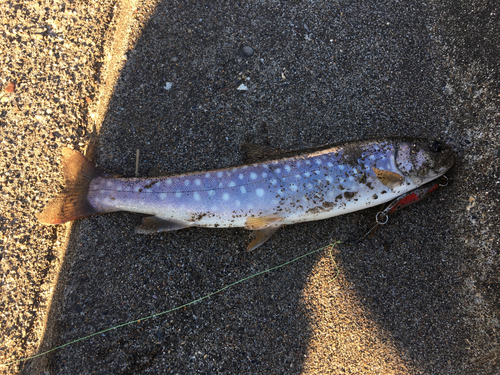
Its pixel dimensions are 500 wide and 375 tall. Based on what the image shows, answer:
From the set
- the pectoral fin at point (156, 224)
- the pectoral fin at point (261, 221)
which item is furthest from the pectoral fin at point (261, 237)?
the pectoral fin at point (156, 224)

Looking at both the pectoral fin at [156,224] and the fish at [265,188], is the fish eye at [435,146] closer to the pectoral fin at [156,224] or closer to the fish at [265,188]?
the fish at [265,188]

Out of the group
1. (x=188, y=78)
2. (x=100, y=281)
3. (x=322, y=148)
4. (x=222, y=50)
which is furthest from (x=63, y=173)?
(x=322, y=148)

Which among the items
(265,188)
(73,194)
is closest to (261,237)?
(265,188)

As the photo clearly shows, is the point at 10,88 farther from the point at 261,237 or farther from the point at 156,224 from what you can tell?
the point at 261,237

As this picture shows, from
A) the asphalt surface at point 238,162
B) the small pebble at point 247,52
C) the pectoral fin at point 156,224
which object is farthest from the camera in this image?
the small pebble at point 247,52

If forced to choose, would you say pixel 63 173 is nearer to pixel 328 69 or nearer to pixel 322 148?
pixel 322 148

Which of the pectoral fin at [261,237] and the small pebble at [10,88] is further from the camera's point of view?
the small pebble at [10,88]
